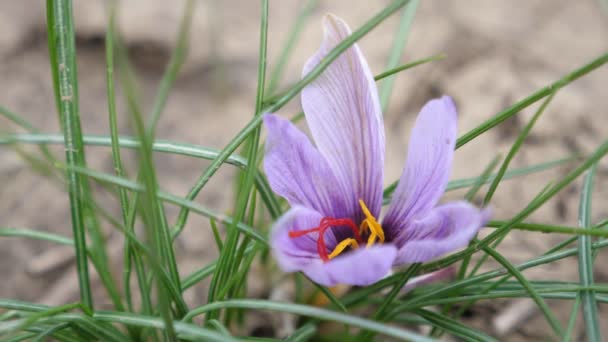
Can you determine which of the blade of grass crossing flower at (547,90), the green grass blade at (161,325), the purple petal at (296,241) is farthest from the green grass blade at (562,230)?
the green grass blade at (161,325)

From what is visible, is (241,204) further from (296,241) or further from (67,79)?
(67,79)

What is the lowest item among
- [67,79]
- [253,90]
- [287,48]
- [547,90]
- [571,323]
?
[571,323]

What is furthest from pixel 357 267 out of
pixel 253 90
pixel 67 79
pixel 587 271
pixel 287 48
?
pixel 253 90

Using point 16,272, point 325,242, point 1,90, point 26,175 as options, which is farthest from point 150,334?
point 1,90

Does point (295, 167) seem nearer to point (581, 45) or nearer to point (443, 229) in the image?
point (443, 229)

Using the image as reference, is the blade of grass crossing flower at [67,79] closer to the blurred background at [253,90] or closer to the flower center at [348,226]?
the flower center at [348,226]

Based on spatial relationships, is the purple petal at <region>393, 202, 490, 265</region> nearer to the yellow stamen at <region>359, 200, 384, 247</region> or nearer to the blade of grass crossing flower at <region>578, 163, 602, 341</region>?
the yellow stamen at <region>359, 200, 384, 247</region>
